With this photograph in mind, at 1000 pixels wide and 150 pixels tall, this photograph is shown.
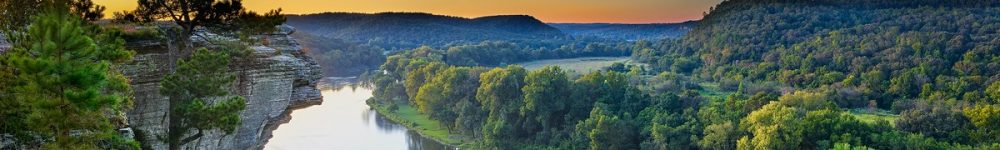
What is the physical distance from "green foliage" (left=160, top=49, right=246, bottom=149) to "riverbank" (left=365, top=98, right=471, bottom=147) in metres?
27.6

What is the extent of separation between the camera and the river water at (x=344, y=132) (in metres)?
40.9

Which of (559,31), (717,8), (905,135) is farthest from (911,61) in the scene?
(559,31)

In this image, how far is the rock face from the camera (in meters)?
14.8

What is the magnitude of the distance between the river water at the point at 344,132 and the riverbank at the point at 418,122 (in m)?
0.39

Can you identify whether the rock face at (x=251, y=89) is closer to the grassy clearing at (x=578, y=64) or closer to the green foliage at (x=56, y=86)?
the green foliage at (x=56, y=86)

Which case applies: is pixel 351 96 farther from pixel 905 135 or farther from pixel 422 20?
pixel 422 20

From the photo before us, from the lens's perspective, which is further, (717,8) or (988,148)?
(717,8)

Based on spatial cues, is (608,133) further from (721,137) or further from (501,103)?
Result: (501,103)

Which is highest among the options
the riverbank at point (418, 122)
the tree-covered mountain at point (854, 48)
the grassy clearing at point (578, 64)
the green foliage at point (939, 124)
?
the tree-covered mountain at point (854, 48)

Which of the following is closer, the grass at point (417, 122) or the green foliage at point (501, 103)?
the green foliage at point (501, 103)

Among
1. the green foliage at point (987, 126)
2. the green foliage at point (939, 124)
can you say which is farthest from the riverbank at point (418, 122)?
the green foliage at point (987, 126)

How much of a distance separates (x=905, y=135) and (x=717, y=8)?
56253mm

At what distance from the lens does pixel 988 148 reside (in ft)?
86.6

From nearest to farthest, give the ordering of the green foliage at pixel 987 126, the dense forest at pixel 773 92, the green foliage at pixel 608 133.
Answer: the green foliage at pixel 987 126 < the dense forest at pixel 773 92 < the green foliage at pixel 608 133
